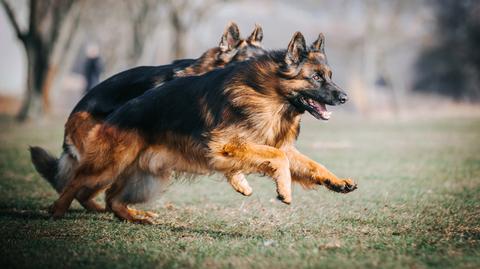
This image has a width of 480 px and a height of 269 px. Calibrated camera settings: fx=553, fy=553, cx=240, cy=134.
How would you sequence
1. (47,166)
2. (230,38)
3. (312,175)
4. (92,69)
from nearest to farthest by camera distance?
(312,175)
(47,166)
(230,38)
(92,69)

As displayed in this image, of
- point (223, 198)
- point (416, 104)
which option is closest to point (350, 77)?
point (416, 104)

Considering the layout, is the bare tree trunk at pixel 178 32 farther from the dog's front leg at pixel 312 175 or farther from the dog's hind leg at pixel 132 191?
the dog's front leg at pixel 312 175

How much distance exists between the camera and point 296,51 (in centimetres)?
604

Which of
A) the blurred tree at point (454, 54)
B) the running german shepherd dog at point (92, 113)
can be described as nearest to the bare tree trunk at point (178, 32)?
the running german shepherd dog at point (92, 113)

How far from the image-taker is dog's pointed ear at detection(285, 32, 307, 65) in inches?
236

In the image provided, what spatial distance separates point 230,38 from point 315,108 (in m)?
3.25

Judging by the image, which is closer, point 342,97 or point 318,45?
point 342,97

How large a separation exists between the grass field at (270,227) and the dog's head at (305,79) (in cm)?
139

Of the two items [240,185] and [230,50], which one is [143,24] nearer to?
[230,50]

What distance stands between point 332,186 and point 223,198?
2713 mm

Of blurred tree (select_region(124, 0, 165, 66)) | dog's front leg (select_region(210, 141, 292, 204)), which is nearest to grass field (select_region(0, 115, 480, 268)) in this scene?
dog's front leg (select_region(210, 141, 292, 204))

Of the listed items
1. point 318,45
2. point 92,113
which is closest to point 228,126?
point 318,45

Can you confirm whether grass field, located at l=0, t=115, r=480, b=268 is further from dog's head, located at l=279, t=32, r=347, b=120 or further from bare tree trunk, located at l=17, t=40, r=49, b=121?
bare tree trunk, located at l=17, t=40, r=49, b=121

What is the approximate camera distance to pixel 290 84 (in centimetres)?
609
